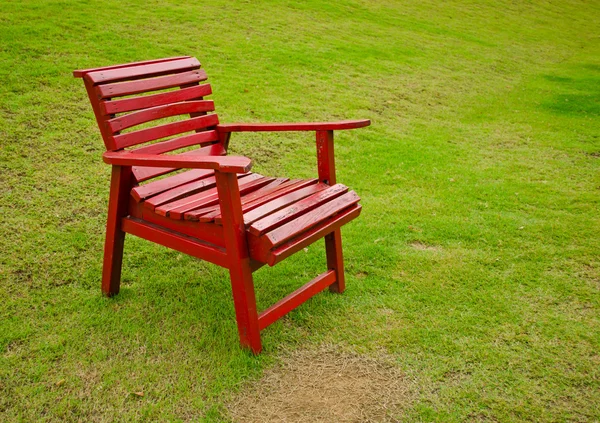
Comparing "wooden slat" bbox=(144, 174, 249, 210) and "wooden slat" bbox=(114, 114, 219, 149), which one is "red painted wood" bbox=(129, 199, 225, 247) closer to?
"wooden slat" bbox=(144, 174, 249, 210)

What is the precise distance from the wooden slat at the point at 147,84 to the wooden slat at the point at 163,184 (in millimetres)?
495

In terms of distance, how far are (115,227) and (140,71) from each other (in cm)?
87

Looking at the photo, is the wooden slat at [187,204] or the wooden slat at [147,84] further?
the wooden slat at [147,84]

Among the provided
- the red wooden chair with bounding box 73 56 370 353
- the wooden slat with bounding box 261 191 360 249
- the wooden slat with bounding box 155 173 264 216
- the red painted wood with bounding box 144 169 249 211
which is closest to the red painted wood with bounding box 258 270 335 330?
the red wooden chair with bounding box 73 56 370 353

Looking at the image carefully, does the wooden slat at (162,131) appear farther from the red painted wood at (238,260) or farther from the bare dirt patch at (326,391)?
the bare dirt patch at (326,391)

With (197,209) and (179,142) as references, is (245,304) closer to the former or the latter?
(197,209)

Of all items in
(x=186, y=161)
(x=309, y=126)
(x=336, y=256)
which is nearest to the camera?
(x=186, y=161)

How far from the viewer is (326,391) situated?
101 inches

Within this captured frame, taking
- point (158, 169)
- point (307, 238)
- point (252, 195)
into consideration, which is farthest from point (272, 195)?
point (158, 169)

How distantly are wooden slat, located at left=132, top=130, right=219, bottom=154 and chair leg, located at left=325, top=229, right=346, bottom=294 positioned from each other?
932 millimetres

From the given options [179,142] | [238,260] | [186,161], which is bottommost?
[238,260]

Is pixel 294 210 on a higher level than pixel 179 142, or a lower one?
lower

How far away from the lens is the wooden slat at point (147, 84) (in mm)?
2850

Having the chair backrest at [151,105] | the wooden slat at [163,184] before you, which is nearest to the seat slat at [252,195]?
the wooden slat at [163,184]
